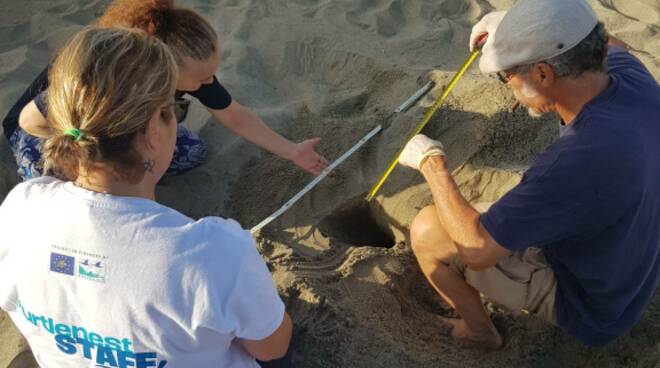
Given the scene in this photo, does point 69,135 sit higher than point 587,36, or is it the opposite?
point 69,135

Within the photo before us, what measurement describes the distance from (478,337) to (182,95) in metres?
1.60

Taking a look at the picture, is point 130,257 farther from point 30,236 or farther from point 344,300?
point 344,300

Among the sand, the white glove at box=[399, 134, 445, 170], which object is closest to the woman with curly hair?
the sand

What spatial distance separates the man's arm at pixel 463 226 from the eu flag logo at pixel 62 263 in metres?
1.15

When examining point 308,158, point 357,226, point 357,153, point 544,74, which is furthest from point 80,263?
Answer: point 357,153

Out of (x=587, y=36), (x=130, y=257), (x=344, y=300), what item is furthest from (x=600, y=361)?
(x=130, y=257)

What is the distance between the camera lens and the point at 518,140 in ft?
9.68

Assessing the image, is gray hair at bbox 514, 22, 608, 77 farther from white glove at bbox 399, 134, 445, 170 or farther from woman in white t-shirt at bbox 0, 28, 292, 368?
woman in white t-shirt at bbox 0, 28, 292, 368

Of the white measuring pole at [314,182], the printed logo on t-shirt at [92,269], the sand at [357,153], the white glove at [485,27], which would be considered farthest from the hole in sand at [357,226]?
the printed logo on t-shirt at [92,269]

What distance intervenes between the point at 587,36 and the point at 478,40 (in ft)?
2.06

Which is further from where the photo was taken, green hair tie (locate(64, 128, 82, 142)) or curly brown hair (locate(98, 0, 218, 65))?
curly brown hair (locate(98, 0, 218, 65))

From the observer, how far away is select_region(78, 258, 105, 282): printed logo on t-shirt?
1.32 meters

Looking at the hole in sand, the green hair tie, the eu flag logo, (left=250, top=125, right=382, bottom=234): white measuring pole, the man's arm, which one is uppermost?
the green hair tie

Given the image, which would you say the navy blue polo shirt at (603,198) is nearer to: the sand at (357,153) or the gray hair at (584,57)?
the gray hair at (584,57)
